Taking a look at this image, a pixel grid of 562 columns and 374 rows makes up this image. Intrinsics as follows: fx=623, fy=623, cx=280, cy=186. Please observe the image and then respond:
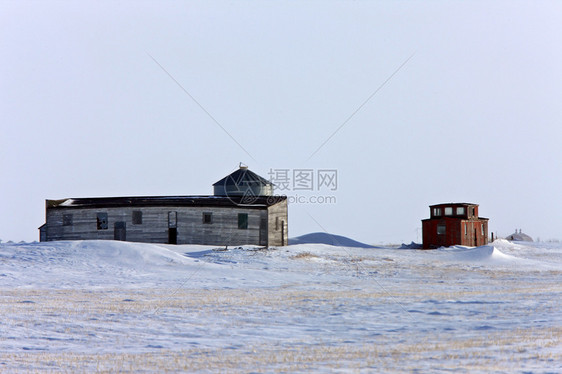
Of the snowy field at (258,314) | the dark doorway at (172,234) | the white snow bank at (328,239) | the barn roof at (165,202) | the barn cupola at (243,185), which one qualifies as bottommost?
the snowy field at (258,314)

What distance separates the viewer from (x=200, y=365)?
43.3 ft

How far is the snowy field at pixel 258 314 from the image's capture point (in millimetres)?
13594

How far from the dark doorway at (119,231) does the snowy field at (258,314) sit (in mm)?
7298

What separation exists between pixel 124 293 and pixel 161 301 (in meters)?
3.31

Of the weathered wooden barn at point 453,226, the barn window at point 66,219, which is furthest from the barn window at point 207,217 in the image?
the weathered wooden barn at point 453,226

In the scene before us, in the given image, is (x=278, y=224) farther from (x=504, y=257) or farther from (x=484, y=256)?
(x=504, y=257)

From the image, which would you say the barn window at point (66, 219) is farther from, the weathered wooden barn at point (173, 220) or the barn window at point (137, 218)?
the barn window at point (137, 218)

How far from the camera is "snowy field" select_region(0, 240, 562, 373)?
13.6 m

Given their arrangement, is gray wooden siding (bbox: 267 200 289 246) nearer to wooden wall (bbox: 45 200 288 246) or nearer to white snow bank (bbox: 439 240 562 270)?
wooden wall (bbox: 45 200 288 246)

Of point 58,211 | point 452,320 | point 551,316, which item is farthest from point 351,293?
point 58,211

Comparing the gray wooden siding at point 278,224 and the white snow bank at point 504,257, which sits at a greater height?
the gray wooden siding at point 278,224

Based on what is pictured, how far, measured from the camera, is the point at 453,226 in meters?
57.8

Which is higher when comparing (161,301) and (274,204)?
(274,204)

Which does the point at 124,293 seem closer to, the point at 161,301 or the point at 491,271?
the point at 161,301
